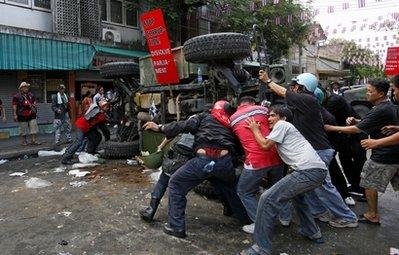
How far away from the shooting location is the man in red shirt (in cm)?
407

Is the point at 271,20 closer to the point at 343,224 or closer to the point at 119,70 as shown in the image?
the point at 119,70

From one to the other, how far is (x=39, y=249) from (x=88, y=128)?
4696 mm

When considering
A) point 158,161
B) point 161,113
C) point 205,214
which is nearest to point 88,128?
point 161,113

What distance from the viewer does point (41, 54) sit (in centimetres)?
1216

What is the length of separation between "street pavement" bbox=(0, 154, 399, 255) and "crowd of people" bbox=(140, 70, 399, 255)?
17 centimetres

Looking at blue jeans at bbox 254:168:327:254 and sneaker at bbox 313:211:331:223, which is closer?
blue jeans at bbox 254:168:327:254

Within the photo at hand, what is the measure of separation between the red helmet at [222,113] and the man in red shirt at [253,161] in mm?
114

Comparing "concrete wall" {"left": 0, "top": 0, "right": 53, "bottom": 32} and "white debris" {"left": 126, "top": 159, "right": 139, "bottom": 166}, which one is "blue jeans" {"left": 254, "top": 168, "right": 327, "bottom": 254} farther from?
"concrete wall" {"left": 0, "top": 0, "right": 53, "bottom": 32}

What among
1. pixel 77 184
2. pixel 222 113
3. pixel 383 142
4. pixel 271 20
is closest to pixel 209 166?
pixel 222 113

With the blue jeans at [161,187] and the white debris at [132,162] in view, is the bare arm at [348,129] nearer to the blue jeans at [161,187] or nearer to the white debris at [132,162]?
the blue jeans at [161,187]

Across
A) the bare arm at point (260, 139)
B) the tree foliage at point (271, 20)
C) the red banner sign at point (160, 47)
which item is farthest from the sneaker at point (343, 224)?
the tree foliage at point (271, 20)

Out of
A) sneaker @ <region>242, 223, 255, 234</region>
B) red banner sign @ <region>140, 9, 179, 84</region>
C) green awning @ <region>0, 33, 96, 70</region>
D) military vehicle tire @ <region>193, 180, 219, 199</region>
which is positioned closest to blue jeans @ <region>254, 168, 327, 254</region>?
sneaker @ <region>242, 223, 255, 234</region>

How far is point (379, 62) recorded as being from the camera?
2069 inches

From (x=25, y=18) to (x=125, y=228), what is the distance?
1061 cm
